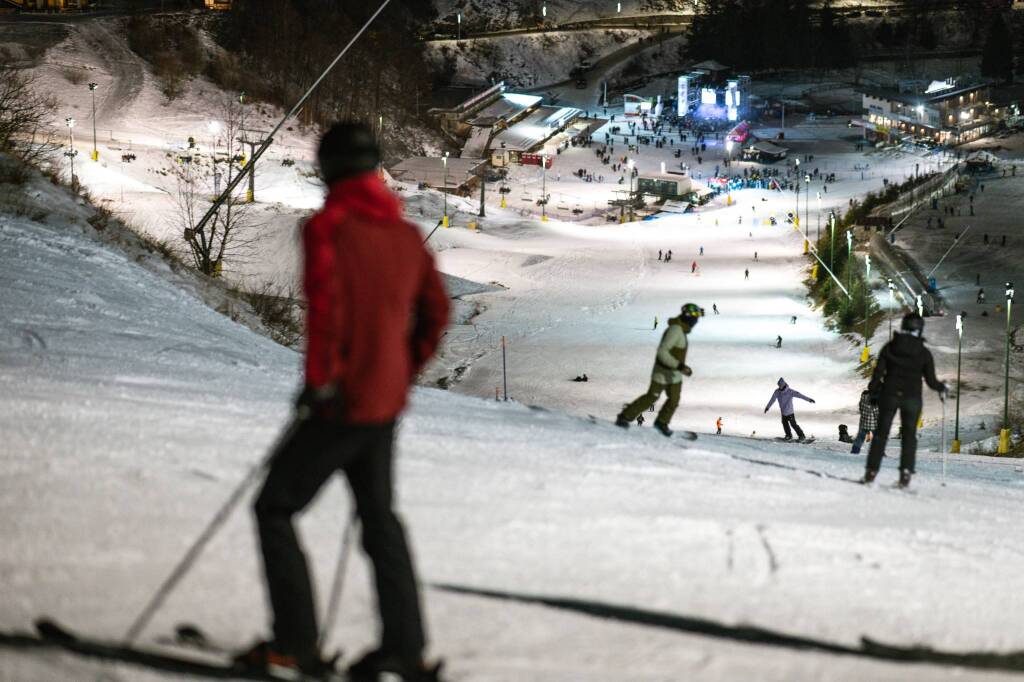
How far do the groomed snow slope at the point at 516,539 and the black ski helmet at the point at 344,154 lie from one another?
1540 mm

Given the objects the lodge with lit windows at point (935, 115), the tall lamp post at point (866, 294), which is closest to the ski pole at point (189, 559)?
the tall lamp post at point (866, 294)

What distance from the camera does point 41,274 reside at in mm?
12453

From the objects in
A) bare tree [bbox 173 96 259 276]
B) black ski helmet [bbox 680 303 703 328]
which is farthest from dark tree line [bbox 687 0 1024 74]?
black ski helmet [bbox 680 303 703 328]

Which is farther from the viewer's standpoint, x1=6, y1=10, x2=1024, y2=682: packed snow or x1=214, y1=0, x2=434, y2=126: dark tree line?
x1=214, y1=0, x2=434, y2=126: dark tree line

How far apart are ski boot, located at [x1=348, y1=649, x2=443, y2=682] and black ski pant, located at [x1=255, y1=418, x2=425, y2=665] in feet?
0.07

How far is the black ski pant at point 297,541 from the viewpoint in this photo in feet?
11.5

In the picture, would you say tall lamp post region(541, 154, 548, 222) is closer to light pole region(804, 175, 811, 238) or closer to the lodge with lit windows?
light pole region(804, 175, 811, 238)

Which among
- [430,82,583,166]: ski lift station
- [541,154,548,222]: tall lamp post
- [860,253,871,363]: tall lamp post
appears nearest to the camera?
[860,253,871,363]: tall lamp post

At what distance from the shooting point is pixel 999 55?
146 meters

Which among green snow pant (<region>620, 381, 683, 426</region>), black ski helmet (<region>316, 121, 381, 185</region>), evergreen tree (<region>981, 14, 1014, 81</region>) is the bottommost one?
green snow pant (<region>620, 381, 683, 426</region>)

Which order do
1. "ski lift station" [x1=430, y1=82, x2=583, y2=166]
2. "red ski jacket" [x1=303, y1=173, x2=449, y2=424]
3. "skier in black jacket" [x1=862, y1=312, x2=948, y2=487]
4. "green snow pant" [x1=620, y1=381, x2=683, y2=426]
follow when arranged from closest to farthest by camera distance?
"red ski jacket" [x1=303, y1=173, x2=449, y2=424] → "skier in black jacket" [x1=862, y1=312, x2=948, y2=487] → "green snow pant" [x1=620, y1=381, x2=683, y2=426] → "ski lift station" [x1=430, y1=82, x2=583, y2=166]

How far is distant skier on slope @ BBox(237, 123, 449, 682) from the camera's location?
3422 millimetres

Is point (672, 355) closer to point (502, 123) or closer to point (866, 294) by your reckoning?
point (866, 294)

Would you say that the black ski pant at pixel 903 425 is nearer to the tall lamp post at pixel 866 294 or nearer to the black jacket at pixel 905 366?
the black jacket at pixel 905 366
